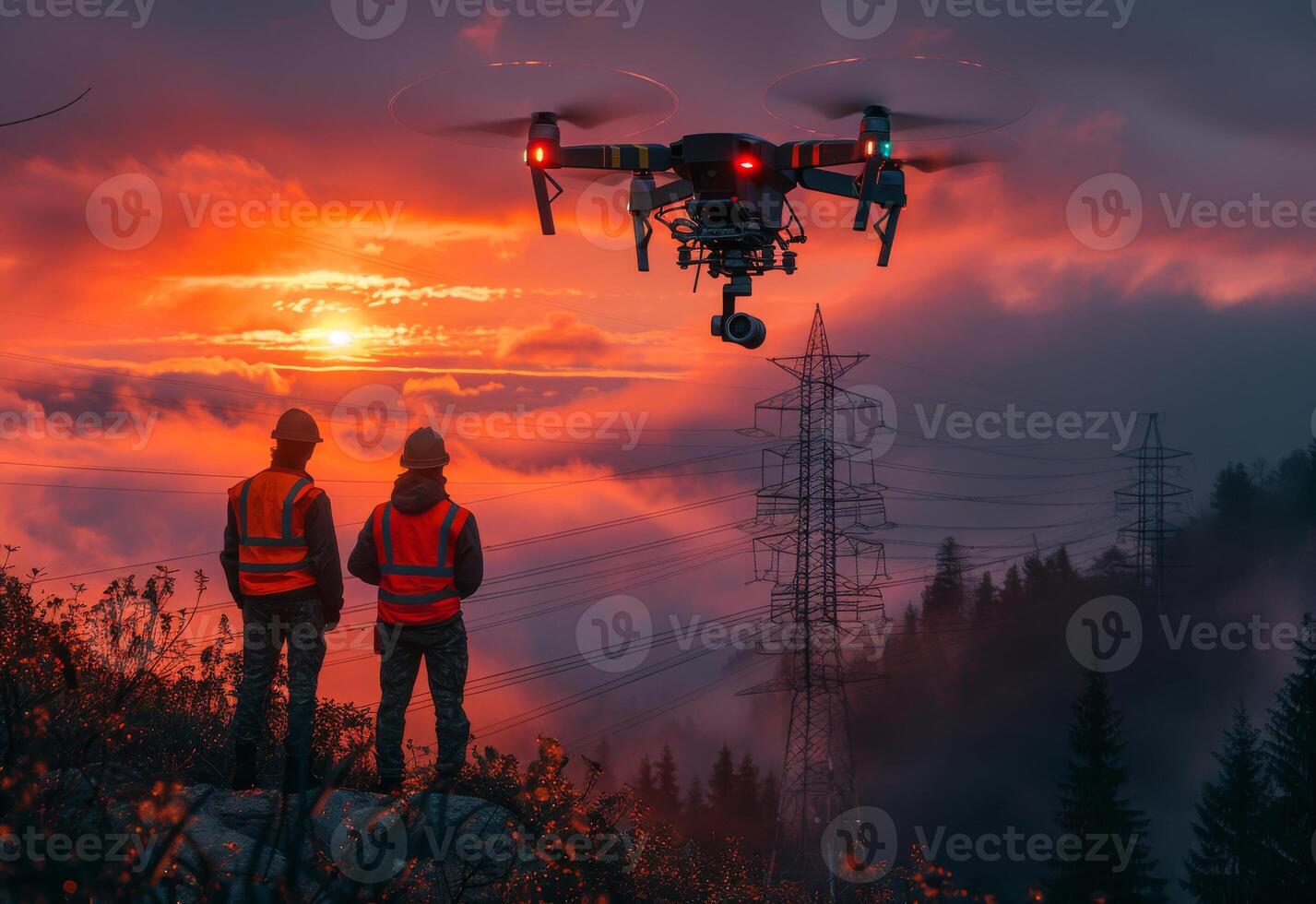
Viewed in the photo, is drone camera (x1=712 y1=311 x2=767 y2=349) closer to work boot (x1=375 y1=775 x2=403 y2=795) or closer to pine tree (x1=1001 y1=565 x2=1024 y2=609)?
work boot (x1=375 y1=775 x2=403 y2=795)

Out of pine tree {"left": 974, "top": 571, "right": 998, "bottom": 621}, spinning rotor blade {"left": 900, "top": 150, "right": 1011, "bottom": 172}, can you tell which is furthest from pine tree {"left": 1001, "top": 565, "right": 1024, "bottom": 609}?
spinning rotor blade {"left": 900, "top": 150, "right": 1011, "bottom": 172}

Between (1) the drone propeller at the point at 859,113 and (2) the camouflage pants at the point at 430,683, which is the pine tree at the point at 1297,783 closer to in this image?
(1) the drone propeller at the point at 859,113

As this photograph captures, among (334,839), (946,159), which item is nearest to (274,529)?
(334,839)

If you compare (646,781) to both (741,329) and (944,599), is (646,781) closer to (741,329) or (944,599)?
(944,599)

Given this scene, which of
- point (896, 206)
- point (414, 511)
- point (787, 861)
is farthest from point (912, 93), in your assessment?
point (787, 861)
